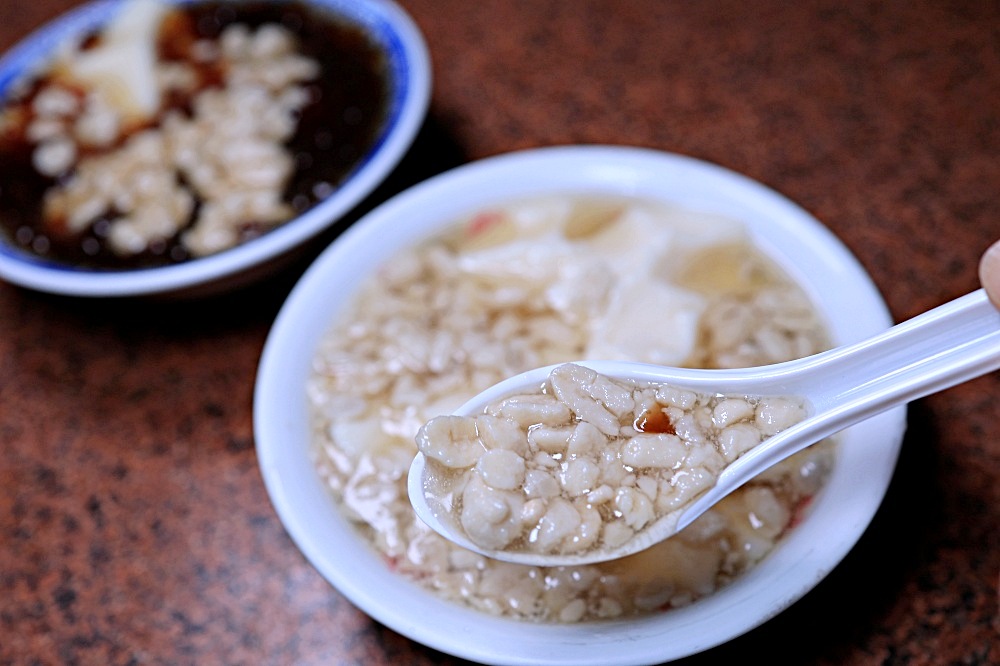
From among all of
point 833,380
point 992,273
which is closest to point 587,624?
point 833,380

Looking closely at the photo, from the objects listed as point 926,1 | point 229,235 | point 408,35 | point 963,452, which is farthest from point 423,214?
point 926,1

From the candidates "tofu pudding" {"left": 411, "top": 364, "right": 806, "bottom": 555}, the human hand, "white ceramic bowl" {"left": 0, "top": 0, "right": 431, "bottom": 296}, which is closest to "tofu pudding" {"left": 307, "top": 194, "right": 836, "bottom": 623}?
"tofu pudding" {"left": 411, "top": 364, "right": 806, "bottom": 555}

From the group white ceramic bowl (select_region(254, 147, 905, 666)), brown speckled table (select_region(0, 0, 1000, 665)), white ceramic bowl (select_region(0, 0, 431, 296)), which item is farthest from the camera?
white ceramic bowl (select_region(0, 0, 431, 296))

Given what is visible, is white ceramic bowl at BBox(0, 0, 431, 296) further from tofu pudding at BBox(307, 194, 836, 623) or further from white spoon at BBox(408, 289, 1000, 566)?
white spoon at BBox(408, 289, 1000, 566)

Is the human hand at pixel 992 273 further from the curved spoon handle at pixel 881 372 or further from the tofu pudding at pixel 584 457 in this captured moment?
the tofu pudding at pixel 584 457

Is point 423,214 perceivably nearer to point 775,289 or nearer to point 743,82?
point 775,289

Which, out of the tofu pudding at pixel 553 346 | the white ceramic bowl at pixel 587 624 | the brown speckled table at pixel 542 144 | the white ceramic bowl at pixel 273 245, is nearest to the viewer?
the white ceramic bowl at pixel 587 624

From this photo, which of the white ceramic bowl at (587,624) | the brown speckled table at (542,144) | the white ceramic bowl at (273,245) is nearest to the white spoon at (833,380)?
the white ceramic bowl at (587,624)
